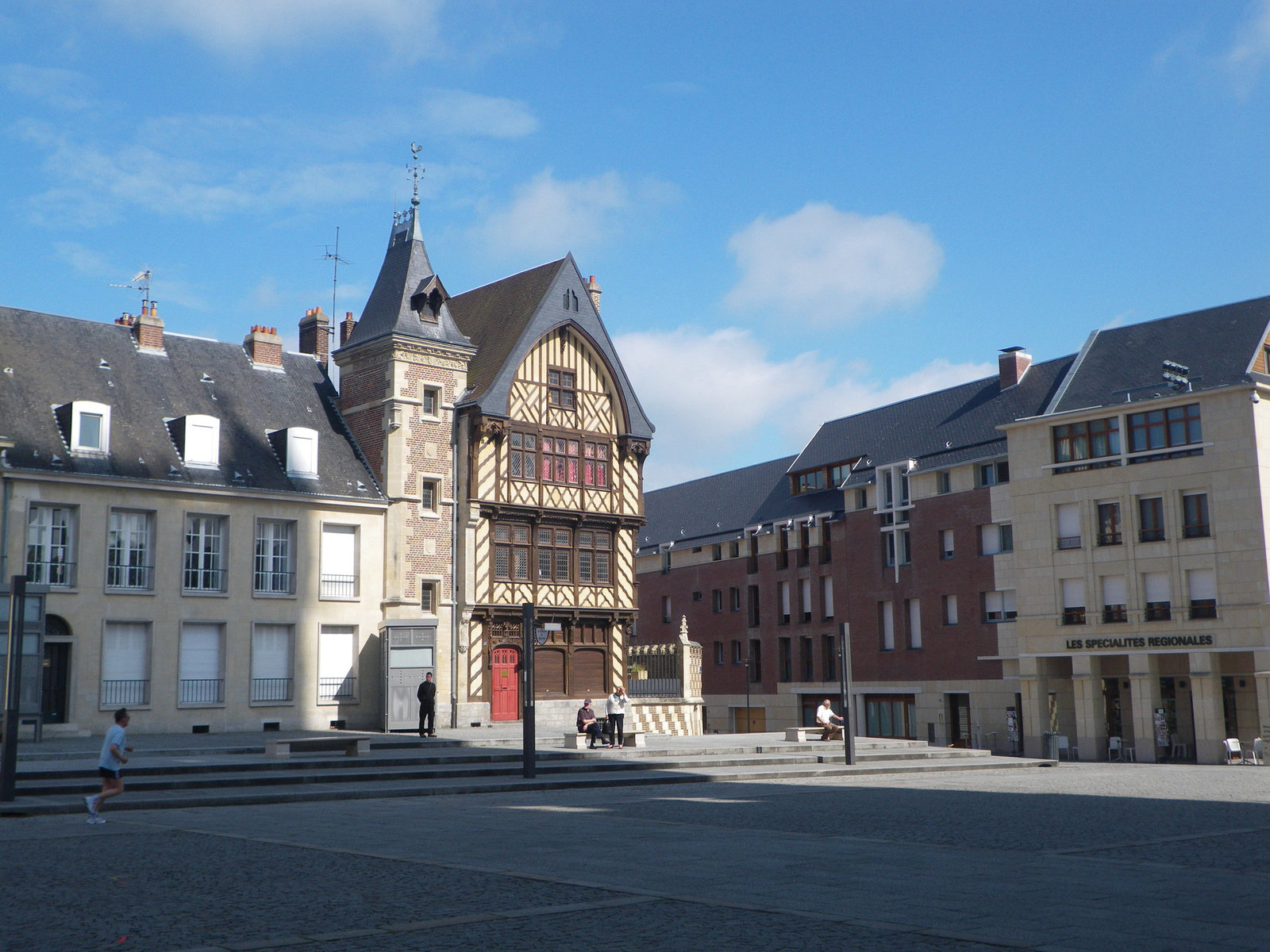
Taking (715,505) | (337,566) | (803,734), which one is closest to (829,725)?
(803,734)

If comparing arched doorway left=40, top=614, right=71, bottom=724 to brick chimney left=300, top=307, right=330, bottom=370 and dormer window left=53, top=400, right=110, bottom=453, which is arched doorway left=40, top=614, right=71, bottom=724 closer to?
dormer window left=53, top=400, right=110, bottom=453

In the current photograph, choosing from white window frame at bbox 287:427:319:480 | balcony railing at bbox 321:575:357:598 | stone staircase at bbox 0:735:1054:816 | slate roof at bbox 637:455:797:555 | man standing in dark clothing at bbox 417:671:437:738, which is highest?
slate roof at bbox 637:455:797:555

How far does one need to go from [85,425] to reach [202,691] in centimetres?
699

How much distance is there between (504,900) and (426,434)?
27.2 m

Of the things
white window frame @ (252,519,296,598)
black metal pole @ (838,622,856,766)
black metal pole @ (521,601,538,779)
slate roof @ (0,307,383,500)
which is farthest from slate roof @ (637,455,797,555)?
black metal pole @ (521,601,538,779)

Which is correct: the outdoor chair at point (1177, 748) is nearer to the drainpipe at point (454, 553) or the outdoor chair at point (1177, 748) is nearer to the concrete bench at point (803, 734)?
the concrete bench at point (803, 734)

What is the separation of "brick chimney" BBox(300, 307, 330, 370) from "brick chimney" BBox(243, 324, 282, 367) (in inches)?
82.9

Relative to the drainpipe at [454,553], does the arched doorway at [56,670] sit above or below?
below

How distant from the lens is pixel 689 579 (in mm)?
61125

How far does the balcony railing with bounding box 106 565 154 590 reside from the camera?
29.5 meters

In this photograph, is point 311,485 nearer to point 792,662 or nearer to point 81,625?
point 81,625

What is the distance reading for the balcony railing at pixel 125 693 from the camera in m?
29.0

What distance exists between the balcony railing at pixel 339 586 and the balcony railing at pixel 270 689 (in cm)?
243

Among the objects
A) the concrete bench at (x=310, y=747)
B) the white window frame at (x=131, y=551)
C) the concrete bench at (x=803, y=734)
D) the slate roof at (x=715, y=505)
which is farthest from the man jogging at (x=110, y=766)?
the slate roof at (x=715, y=505)
